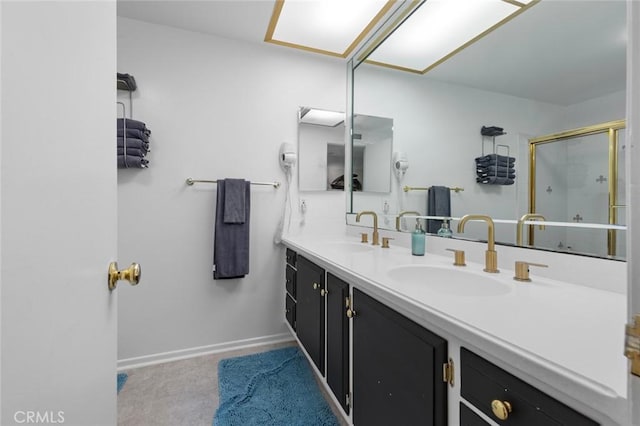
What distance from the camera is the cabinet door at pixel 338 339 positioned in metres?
1.13

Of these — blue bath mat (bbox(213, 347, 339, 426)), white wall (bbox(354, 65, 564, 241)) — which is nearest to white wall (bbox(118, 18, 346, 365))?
blue bath mat (bbox(213, 347, 339, 426))

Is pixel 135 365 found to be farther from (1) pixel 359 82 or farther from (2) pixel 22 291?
(1) pixel 359 82

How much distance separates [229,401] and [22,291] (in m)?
1.52

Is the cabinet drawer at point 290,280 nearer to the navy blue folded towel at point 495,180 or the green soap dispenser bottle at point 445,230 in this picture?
the green soap dispenser bottle at point 445,230

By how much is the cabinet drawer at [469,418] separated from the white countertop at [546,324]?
17 cm

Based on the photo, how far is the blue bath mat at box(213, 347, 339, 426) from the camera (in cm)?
136

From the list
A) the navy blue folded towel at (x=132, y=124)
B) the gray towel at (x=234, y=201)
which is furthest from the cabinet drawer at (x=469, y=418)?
the navy blue folded towel at (x=132, y=124)

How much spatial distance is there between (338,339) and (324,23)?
193cm

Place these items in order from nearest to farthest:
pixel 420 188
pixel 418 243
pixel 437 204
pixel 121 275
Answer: pixel 121 275
pixel 418 243
pixel 437 204
pixel 420 188

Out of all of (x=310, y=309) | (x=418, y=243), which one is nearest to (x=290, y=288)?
(x=310, y=309)

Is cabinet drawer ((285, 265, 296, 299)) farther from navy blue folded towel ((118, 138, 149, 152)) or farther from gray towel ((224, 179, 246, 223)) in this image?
navy blue folded towel ((118, 138, 149, 152))

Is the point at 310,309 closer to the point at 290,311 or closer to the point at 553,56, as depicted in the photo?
the point at 290,311

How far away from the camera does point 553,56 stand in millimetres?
949

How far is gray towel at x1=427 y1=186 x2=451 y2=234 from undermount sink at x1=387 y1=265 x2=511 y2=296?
1.33ft
